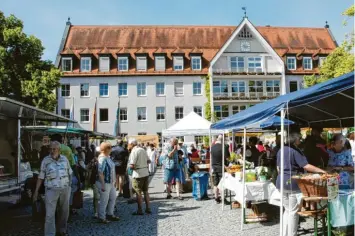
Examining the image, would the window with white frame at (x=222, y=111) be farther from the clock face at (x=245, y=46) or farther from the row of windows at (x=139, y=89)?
the clock face at (x=245, y=46)

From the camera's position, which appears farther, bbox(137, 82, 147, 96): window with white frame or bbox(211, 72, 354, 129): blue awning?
bbox(137, 82, 147, 96): window with white frame

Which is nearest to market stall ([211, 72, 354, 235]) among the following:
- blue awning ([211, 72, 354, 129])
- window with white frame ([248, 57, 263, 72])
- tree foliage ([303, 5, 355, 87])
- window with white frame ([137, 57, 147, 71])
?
blue awning ([211, 72, 354, 129])

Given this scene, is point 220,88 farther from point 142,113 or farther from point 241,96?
point 142,113

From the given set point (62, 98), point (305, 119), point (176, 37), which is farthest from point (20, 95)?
point (176, 37)

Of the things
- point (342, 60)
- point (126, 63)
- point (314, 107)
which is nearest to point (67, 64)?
point (126, 63)

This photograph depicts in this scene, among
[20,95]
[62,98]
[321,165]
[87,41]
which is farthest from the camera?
[87,41]

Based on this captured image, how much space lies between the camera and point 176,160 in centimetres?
1227

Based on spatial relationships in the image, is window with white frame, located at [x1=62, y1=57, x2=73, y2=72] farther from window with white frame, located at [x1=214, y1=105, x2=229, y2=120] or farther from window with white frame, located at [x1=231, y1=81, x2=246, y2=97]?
window with white frame, located at [x1=231, y1=81, x2=246, y2=97]

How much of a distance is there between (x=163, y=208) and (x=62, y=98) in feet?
113

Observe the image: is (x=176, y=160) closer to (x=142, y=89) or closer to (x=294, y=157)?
(x=294, y=157)

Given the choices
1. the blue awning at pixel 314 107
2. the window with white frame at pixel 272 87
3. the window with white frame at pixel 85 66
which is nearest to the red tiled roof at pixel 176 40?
the window with white frame at pixel 85 66

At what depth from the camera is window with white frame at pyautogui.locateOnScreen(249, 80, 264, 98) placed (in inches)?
1738

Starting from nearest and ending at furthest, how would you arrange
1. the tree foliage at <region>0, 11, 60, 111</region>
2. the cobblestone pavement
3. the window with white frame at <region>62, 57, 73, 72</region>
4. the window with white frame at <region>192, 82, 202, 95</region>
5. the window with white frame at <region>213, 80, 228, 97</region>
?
1. the cobblestone pavement
2. the tree foliage at <region>0, 11, 60, 111</region>
3. the window with white frame at <region>62, 57, 73, 72</region>
4. the window with white frame at <region>213, 80, 228, 97</region>
5. the window with white frame at <region>192, 82, 202, 95</region>

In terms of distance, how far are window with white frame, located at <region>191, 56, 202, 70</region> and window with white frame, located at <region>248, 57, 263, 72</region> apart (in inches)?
217
